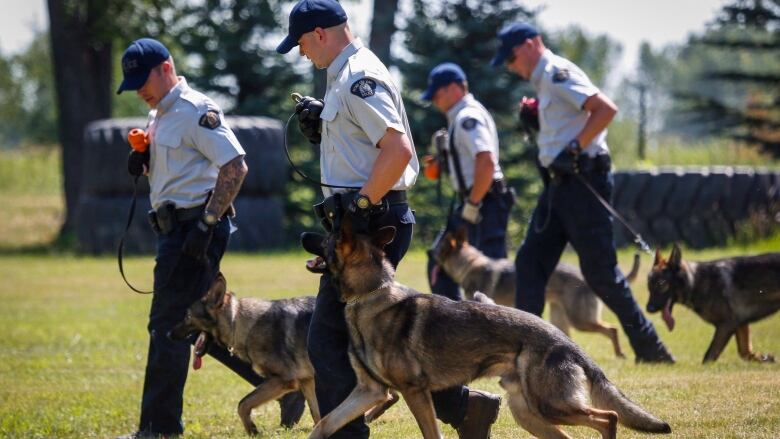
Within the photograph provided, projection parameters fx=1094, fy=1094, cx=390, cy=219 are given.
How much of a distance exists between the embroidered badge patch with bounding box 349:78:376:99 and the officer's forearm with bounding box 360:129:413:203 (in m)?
0.19

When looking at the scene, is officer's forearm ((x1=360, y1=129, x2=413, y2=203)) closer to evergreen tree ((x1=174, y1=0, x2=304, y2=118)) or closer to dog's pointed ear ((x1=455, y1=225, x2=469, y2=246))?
dog's pointed ear ((x1=455, y1=225, x2=469, y2=246))

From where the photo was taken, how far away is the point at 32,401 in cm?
760

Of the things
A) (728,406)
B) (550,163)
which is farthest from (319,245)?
(550,163)

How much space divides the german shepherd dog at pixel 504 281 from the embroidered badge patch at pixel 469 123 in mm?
965

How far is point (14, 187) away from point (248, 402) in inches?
1219

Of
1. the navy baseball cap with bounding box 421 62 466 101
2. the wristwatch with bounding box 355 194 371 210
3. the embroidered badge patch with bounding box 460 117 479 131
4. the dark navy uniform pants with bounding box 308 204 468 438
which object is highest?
the navy baseball cap with bounding box 421 62 466 101

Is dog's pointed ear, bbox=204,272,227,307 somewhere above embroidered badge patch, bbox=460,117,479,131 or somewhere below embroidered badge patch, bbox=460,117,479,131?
below

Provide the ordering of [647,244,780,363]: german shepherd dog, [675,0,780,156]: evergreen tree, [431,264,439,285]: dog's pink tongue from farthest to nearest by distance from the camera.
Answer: [675,0,780,156]: evergreen tree
[431,264,439,285]: dog's pink tongue
[647,244,780,363]: german shepherd dog

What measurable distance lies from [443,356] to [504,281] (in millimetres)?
4436

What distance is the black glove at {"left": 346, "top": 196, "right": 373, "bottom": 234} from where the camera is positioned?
185 inches

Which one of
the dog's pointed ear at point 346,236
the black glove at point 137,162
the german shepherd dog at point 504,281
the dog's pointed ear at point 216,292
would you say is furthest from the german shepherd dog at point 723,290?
the dog's pointed ear at point 346,236

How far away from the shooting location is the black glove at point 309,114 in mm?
5039

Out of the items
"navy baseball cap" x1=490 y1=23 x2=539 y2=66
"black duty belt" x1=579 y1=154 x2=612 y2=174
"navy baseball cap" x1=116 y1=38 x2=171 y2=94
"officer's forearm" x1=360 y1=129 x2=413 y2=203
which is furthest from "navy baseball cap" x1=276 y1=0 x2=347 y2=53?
"navy baseball cap" x1=490 y1=23 x2=539 y2=66

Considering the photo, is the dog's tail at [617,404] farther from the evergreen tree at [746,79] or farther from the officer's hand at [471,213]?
the evergreen tree at [746,79]
